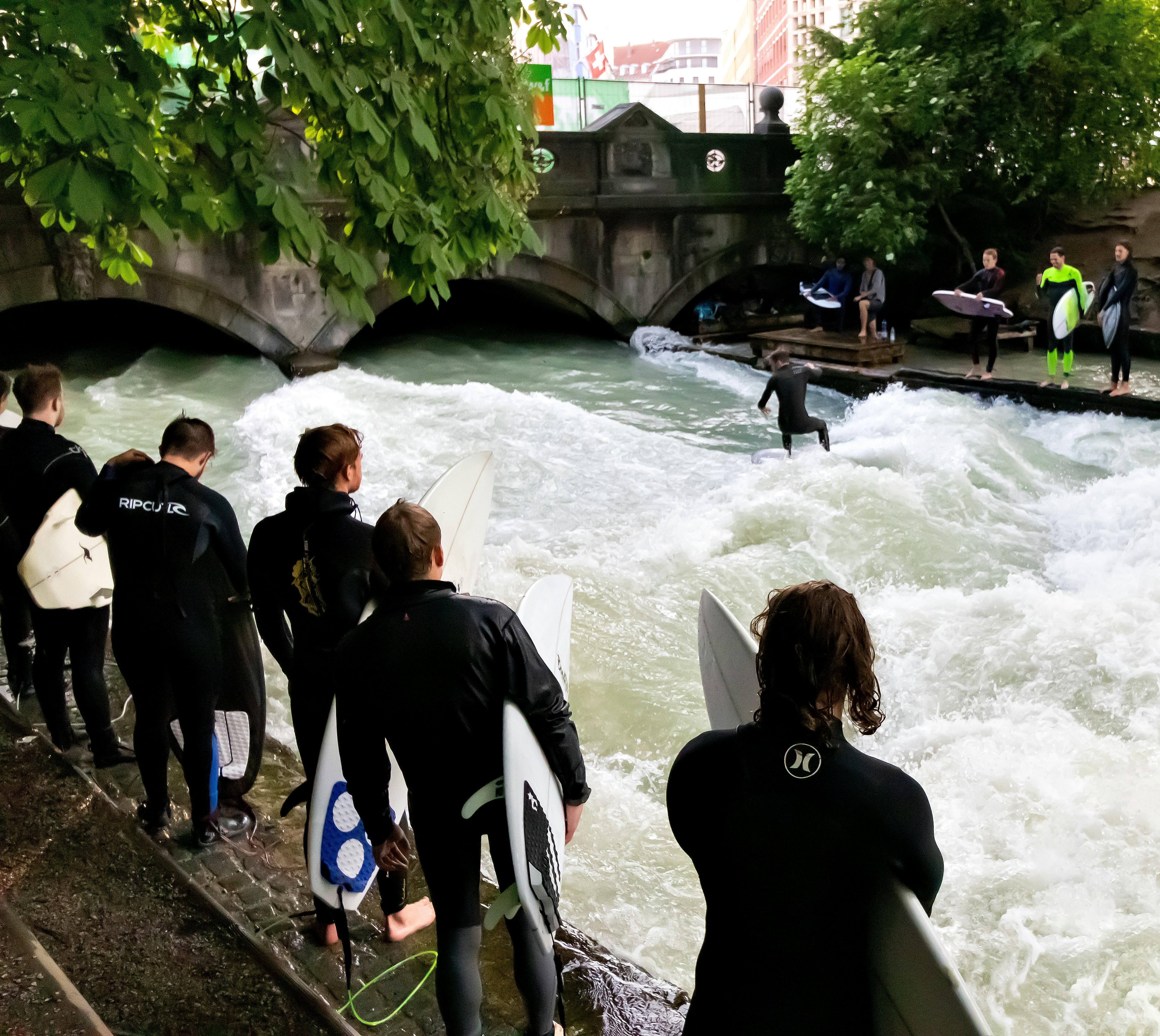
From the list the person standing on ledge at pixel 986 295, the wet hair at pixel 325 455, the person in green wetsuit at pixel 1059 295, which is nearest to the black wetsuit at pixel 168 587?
the wet hair at pixel 325 455

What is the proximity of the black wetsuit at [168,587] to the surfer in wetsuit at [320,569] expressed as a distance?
0.82 feet

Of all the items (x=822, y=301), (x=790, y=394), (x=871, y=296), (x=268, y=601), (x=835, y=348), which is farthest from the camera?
(x=822, y=301)

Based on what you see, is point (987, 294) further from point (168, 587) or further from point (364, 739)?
point (364, 739)

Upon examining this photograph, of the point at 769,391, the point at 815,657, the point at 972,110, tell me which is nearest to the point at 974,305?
the point at 769,391

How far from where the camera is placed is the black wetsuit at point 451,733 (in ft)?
7.25

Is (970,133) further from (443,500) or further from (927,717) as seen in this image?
(443,500)

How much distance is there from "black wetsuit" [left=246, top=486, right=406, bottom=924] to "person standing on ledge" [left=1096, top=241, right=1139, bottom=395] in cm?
905

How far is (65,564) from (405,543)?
2259mm

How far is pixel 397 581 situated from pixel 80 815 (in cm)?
228

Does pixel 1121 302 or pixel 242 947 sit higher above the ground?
pixel 1121 302

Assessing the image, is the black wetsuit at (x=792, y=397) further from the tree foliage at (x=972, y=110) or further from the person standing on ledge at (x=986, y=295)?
the tree foliage at (x=972, y=110)

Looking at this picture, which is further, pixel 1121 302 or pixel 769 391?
pixel 1121 302

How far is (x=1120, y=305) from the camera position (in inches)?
403

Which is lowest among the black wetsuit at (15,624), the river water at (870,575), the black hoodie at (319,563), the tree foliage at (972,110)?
the river water at (870,575)
